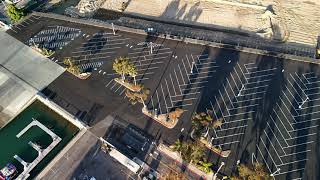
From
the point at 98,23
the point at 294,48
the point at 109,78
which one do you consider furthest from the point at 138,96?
the point at 294,48

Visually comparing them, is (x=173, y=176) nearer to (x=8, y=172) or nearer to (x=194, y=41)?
(x=8, y=172)

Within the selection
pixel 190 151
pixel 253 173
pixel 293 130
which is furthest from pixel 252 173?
pixel 293 130

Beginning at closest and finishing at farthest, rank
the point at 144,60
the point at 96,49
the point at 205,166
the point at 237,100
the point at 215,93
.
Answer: the point at 205,166
the point at 237,100
the point at 215,93
the point at 144,60
the point at 96,49

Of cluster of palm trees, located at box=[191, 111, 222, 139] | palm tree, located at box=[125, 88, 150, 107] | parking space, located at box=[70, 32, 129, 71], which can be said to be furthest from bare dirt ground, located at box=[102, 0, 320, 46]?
cluster of palm trees, located at box=[191, 111, 222, 139]

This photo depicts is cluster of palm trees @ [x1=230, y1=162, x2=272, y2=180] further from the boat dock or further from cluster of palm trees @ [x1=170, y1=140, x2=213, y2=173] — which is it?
the boat dock

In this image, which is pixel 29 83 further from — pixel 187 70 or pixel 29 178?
pixel 187 70
